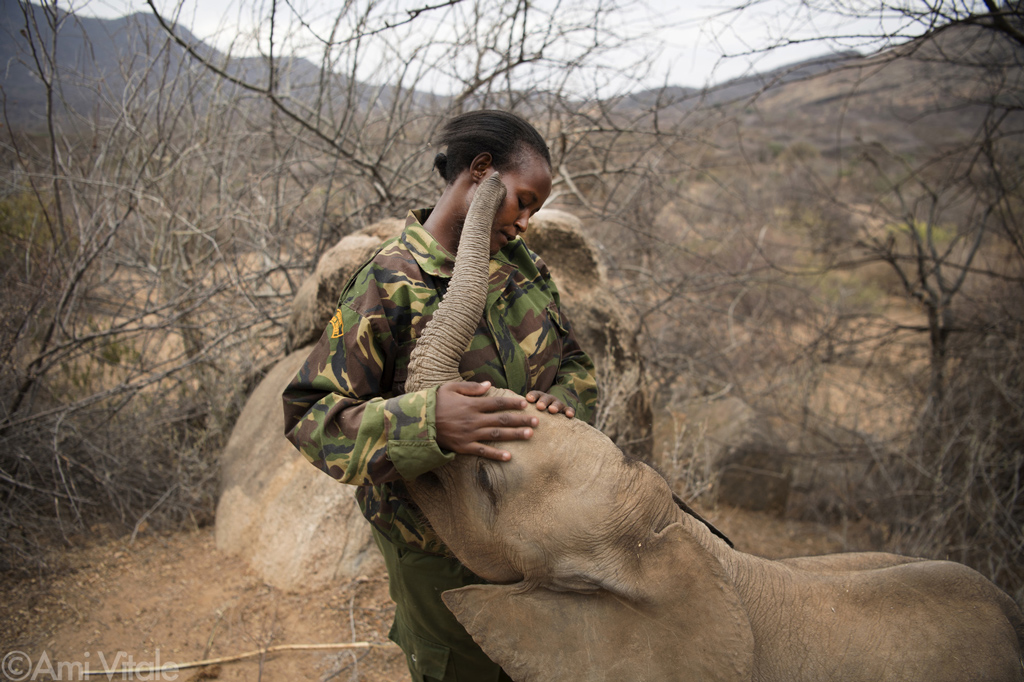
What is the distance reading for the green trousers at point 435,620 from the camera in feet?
6.63

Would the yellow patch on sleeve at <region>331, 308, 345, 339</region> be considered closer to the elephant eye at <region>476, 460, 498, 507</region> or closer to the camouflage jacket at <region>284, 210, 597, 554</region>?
the camouflage jacket at <region>284, 210, 597, 554</region>

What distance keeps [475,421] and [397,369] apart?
448mm

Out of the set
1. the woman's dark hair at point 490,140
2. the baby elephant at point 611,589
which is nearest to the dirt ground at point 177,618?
the baby elephant at point 611,589

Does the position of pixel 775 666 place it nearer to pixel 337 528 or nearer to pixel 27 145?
pixel 337 528

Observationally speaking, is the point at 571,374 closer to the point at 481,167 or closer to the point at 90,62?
the point at 481,167

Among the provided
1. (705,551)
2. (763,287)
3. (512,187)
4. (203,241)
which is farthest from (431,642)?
(763,287)

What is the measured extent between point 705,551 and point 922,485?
15.3ft

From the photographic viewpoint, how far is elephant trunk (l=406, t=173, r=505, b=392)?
64.9 inches

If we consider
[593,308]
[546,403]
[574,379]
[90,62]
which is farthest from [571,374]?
[90,62]

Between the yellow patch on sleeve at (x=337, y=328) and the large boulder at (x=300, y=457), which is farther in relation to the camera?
the large boulder at (x=300, y=457)

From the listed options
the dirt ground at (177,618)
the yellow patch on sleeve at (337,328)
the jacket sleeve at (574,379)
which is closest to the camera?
the yellow patch on sleeve at (337,328)

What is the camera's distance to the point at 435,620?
2.07 metres

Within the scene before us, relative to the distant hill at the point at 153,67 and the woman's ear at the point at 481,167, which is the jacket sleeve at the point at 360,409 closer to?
the woman's ear at the point at 481,167

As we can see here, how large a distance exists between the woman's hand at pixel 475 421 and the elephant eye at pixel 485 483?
0.15ft
